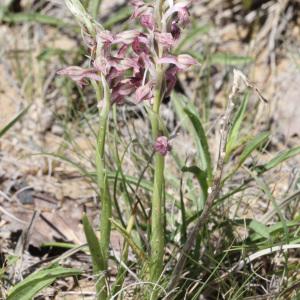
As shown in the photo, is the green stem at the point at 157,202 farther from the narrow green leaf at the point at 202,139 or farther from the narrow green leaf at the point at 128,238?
the narrow green leaf at the point at 202,139

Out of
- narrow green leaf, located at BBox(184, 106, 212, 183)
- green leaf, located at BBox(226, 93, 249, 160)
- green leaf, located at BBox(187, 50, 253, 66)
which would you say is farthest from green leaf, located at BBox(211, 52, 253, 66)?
narrow green leaf, located at BBox(184, 106, 212, 183)

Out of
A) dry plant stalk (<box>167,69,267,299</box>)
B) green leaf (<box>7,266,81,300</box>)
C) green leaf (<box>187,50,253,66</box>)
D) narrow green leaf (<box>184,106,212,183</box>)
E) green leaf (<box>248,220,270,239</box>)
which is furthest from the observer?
green leaf (<box>187,50,253,66</box>)

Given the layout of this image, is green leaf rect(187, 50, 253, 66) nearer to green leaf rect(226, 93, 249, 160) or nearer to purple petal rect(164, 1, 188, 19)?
green leaf rect(226, 93, 249, 160)

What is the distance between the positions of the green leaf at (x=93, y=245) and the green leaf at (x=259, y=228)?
1.76 feet

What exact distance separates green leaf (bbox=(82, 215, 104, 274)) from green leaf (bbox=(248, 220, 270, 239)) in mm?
536

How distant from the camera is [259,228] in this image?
2.27 meters

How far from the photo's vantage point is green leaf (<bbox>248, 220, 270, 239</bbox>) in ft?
7.36

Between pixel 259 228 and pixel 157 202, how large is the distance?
0.48 m

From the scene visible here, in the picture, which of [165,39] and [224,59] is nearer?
[165,39]

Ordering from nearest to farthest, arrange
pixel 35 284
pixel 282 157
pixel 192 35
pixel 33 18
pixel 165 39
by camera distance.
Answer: pixel 165 39 → pixel 35 284 → pixel 282 157 → pixel 192 35 → pixel 33 18

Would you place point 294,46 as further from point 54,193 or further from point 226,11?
point 54,193

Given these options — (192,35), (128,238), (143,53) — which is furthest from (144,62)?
(192,35)

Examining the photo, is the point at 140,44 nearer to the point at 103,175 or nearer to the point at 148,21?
the point at 148,21

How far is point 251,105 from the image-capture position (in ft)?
12.3
